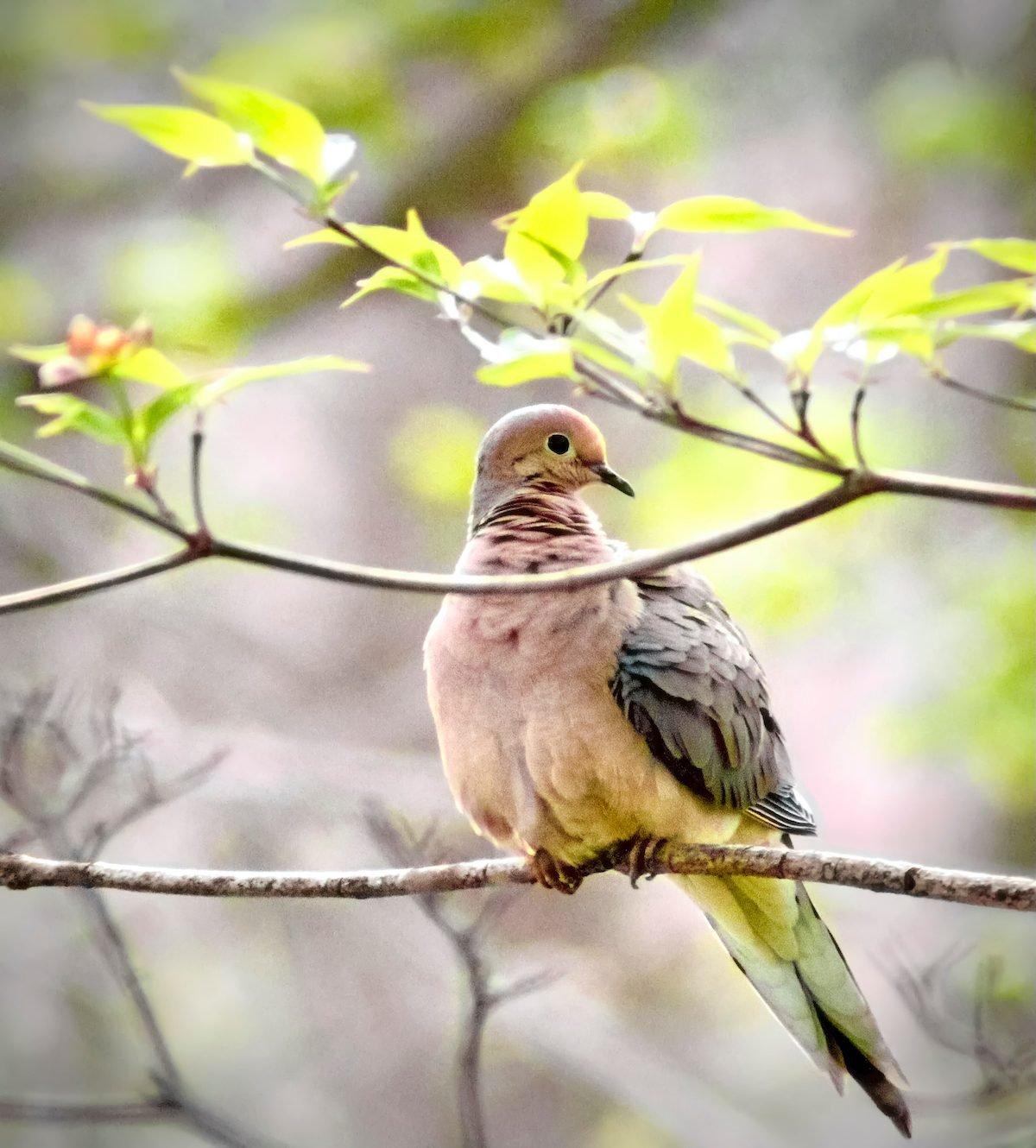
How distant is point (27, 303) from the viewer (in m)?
3.34

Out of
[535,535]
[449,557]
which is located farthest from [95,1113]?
[449,557]

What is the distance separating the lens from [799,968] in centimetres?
190

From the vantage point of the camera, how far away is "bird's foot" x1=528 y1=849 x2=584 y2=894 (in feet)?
5.51

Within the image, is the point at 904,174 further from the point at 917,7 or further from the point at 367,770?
the point at 367,770

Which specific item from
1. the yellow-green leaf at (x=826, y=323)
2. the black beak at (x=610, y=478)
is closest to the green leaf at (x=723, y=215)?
the yellow-green leaf at (x=826, y=323)

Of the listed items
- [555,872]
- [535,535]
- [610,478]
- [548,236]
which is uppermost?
[610,478]

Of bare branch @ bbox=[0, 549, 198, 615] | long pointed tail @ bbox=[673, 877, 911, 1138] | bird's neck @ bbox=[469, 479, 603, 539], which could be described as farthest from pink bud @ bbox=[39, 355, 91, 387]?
long pointed tail @ bbox=[673, 877, 911, 1138]

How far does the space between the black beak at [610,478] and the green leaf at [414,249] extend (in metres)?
0.86

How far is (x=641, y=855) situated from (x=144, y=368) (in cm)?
102

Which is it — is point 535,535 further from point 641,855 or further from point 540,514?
point 641,855

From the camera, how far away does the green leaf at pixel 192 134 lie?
34.1 inches

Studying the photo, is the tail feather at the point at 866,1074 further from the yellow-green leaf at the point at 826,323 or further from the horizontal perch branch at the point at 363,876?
the yellow-green leaf at the point at 826,323

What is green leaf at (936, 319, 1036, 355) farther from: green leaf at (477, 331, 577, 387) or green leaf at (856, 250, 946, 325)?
green leaf at (477, 331, 577, 387)

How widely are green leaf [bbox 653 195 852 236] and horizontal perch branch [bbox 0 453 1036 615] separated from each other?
0.62ft
